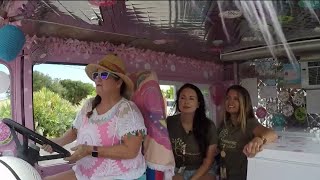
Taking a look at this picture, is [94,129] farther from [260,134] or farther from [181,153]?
[260,134]

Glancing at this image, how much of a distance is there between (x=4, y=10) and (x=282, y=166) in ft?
5.49

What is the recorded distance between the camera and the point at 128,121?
2.25 m

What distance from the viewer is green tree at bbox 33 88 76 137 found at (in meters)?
2.84

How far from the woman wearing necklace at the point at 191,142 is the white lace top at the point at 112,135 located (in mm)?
546

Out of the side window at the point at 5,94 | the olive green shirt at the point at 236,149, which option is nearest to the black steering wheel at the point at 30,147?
the side window at the point at 5,94

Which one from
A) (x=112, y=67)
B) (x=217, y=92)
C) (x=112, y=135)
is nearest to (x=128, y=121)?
(x=112, y=135)

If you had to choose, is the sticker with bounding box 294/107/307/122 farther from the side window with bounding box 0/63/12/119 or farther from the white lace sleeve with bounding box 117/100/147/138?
the side window with bounding box 0/63/12/119

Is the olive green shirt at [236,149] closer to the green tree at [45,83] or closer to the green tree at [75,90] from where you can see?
the green tree at [75,90]

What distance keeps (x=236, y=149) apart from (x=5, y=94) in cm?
176

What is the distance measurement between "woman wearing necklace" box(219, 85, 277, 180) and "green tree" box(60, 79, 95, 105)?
111cm

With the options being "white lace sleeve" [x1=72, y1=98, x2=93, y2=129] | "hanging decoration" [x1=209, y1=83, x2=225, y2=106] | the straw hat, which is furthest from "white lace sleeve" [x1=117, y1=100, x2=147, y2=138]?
"hanging decoration" [x1=209, y1=83, x2=225, y2=106]

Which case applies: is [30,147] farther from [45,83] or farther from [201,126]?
[201,126]

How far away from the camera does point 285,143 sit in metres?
2.33

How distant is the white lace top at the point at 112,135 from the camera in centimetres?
226
